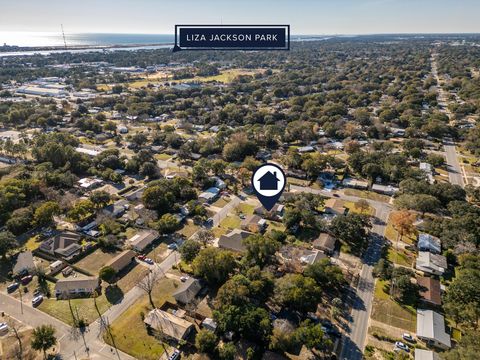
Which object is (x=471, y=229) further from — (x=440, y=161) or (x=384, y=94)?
(x=384, y=94)

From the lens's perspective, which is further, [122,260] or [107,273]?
[122,260]

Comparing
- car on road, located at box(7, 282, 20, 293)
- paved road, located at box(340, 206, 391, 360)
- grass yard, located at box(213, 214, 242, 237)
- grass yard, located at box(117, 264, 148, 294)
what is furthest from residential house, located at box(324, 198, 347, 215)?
car on road, located at box(7, 282, 20, 293)

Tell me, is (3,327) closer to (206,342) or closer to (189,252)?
(189,252)

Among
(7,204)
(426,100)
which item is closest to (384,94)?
(426,100)

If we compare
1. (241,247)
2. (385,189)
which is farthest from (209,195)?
(385,189)

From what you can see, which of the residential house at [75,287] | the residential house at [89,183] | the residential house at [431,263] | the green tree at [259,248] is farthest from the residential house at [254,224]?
the residential house at [89,183]
